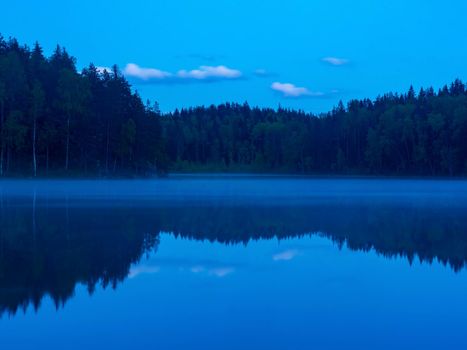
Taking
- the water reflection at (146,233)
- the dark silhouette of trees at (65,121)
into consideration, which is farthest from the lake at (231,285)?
the dark silhouette of trees at (65,121)

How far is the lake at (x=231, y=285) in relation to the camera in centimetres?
773

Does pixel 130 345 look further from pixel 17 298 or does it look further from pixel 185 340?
pixel 17 298

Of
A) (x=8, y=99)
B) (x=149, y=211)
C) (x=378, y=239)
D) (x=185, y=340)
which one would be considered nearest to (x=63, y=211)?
(x=149, y=211)

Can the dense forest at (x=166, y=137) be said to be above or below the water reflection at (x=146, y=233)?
above

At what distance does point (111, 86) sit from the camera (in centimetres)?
7812

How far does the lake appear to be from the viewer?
773cm

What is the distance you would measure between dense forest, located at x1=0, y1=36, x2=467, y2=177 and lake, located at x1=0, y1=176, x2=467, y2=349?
4837cm

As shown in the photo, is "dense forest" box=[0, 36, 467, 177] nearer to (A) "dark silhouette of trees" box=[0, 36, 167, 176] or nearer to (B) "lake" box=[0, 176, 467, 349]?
(A) "dark silhouette of trees" box=[0, 36, 167, 176]

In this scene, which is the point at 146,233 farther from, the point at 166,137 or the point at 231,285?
the point at 166,137

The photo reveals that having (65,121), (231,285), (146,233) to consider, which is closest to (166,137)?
(65,121)

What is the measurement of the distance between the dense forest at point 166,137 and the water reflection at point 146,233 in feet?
129

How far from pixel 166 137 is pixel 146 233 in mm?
114919

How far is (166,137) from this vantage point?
132m

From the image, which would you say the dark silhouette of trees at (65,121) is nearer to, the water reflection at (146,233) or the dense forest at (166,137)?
the dense forest at (166,137)
